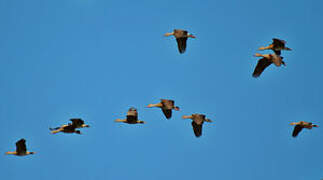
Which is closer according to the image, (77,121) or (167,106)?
(77,121)

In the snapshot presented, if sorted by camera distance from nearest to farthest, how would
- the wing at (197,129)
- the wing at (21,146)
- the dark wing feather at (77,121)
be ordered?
the wing at (21,146), the dark wing feather at (77,121), the wing at (197,129)

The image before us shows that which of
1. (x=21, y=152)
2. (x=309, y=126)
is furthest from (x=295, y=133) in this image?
(x=21, y=152)

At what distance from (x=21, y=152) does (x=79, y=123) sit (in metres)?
4.03

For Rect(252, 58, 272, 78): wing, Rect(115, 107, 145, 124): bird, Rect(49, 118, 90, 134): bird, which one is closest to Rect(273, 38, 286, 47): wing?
Rect(252, 58, 272, 78): wing

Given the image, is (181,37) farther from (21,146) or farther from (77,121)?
(21,146)

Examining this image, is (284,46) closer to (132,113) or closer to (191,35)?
(191,35)

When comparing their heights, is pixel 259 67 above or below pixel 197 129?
above

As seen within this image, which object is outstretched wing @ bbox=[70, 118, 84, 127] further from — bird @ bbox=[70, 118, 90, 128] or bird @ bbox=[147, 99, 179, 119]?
bird @ bbox=[147, 99, 179, 119]

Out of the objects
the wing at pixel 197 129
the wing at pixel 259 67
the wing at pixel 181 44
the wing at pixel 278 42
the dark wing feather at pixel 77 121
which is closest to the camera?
the wing at pixel 278 42

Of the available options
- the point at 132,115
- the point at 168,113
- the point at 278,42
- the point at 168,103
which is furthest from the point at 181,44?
the point at 278,42

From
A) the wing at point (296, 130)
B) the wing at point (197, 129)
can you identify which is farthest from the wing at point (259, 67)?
the wing at point (197, 129)

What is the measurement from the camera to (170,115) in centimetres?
4344

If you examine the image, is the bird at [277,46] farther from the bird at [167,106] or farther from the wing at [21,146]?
the wing at [21,146]

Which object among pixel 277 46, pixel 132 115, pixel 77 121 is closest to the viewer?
pixel 277 46
